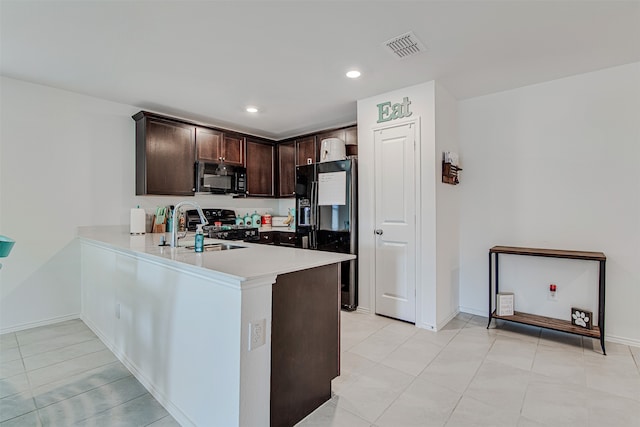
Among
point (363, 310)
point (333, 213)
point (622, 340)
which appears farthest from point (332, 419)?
point (622, 340)

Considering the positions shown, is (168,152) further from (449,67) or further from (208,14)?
(449,67)

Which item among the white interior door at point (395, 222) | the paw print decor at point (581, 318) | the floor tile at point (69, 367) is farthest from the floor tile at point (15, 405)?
the paw print decor at point (581, 318)

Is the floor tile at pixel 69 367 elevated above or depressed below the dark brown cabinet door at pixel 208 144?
below

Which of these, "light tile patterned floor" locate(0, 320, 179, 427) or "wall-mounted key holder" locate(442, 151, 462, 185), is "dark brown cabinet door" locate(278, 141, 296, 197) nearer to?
"wall-mounted key holder" locate(442, 151, 462, 185)

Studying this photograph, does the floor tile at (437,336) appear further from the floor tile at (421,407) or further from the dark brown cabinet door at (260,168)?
the dark brown cabinet door at (260,168)

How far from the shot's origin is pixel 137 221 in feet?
11.3

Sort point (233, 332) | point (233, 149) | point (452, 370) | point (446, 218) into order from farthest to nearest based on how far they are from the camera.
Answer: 1. point (233, 149)
2. point (446, 218)
3. point (452, 370)
4. point (233, 332)

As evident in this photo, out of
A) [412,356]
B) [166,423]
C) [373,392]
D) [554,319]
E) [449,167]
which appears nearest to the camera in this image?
[166,423]

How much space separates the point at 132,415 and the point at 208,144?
319cm

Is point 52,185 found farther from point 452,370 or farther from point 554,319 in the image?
point 554,319

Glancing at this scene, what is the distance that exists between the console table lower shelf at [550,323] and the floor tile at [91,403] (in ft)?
10.2

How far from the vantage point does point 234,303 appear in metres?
1.37

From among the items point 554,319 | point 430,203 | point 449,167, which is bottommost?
point 554,319

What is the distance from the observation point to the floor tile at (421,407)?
170 cm
